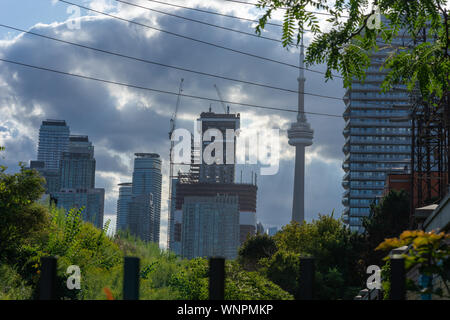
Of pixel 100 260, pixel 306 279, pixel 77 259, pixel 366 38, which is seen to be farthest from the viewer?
pixel 100 260

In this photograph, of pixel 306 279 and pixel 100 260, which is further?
pixel 100 260

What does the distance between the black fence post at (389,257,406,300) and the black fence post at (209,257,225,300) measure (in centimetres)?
133

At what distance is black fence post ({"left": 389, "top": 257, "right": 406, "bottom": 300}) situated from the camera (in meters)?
4.51

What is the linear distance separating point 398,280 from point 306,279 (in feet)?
2.34

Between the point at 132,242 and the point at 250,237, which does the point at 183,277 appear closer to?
the point at 132,242

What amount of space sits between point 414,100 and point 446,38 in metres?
43.7

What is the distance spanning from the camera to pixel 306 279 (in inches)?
182

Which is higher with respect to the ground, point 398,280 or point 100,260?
point 398,280

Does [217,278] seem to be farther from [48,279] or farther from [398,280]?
[398,280]

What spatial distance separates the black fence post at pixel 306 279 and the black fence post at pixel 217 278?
0.64 metres

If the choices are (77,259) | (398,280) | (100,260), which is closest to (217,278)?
(398,280)

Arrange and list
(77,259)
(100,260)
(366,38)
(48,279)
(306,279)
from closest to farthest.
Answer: (48,279), (306,279), (366,38), (77,259), (100,260)

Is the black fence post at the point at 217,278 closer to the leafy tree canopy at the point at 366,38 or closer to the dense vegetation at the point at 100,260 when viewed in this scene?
the dense vegetation at the point at 100,260

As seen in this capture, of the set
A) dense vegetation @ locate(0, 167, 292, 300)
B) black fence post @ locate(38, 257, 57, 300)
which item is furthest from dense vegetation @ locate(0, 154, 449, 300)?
black fence post @ locate(38, 257, 57, 300)
